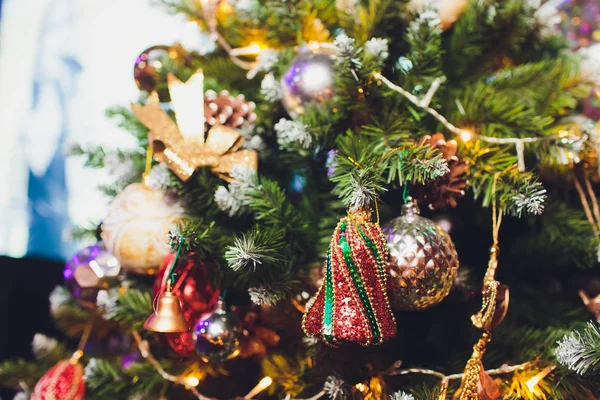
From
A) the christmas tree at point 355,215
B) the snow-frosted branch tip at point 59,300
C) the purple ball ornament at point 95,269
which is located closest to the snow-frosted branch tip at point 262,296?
the christmas tree at point 355,215

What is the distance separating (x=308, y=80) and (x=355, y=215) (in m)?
0.21

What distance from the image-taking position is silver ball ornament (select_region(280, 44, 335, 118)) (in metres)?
0.56

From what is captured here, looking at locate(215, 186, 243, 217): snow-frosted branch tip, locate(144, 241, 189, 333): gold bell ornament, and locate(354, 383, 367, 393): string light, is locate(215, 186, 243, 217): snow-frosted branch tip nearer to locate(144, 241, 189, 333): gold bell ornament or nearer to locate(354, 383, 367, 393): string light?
locate(144, 241, 189, 333): gold bell ornament

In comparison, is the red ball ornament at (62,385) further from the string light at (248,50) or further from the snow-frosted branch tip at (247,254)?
the string light at (248,50)

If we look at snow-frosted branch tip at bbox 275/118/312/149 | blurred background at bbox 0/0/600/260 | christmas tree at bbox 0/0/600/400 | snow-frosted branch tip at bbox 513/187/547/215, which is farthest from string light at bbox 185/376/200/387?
blurred background at bbox 0/0/600/260

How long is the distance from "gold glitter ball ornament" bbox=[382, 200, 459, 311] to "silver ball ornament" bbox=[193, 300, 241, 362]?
0.22m

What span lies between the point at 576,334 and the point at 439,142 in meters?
0.25

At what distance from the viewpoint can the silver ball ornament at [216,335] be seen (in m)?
0.54

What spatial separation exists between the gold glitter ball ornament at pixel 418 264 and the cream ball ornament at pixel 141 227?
0.29m

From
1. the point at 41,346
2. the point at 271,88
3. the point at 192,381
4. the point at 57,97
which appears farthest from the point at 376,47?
the point at 57,97

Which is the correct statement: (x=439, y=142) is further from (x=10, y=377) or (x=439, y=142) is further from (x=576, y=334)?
(x=10, y=377)

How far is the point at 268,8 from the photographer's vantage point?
675mm

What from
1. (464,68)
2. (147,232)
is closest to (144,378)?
(147,232)

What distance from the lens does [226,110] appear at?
24.8 inches
